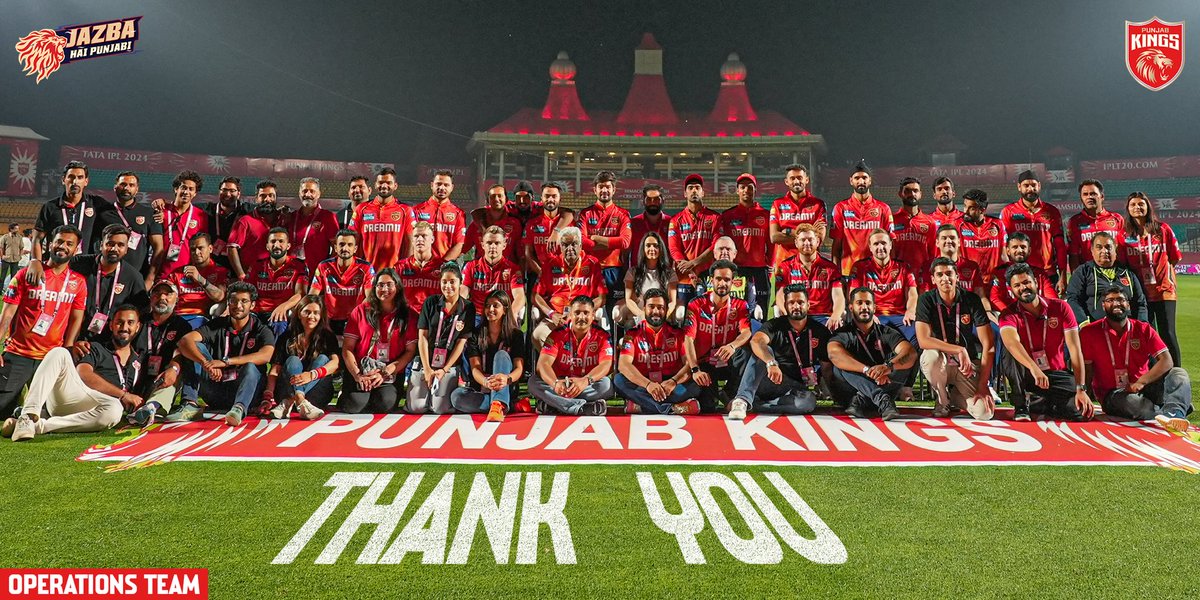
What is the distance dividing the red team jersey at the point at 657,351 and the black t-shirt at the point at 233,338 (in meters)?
2.77

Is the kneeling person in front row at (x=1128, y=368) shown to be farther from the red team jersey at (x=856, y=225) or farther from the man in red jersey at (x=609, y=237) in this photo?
the man in red jersey at (x=609, y=237)

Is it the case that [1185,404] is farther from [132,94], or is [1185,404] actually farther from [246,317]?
[132,94]

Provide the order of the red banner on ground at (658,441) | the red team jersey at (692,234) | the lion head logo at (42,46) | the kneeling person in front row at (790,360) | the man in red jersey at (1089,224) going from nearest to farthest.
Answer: the red banner on ground at (658,441) → the kneeling person in front row at (790,360) → the man in red jersey at (1089,224) → the red team jersey at (692,234) → the lion head logo at (42,46)

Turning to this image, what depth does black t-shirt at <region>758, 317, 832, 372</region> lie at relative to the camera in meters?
5.62

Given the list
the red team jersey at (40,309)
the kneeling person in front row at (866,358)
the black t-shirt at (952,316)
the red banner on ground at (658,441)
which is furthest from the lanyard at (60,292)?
the black t-shirt at (952,316)

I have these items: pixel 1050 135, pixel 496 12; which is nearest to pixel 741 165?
pixel 496 12

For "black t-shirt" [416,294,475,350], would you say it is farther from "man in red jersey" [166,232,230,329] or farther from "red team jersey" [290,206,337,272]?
"man in red jersey" [166,232,230,329]

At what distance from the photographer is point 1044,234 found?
265 inches

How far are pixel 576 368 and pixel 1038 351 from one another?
3483 mm

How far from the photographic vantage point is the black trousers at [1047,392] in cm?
516

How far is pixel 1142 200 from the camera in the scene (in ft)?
20.3

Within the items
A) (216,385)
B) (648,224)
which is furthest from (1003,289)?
(216,385)

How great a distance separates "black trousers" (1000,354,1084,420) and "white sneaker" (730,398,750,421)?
2.00 meters

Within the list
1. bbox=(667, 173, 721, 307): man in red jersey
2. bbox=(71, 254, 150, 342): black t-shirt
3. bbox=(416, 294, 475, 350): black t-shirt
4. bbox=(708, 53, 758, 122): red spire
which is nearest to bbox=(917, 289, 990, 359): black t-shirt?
bbox=(667, 173, 721, 307): man in red jersey
